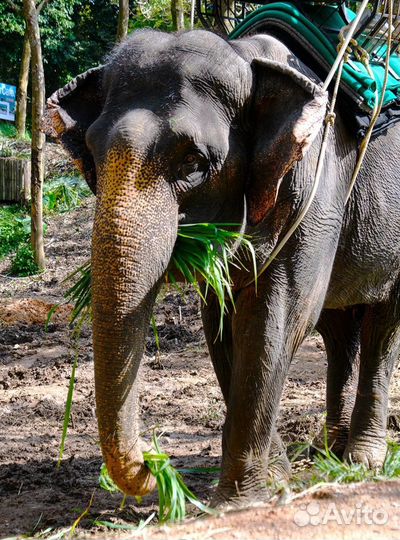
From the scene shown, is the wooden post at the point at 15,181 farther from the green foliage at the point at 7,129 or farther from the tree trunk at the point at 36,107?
the green foliage at the point at 7,129

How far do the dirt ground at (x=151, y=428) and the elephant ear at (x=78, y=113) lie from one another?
1284mm

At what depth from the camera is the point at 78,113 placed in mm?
3904

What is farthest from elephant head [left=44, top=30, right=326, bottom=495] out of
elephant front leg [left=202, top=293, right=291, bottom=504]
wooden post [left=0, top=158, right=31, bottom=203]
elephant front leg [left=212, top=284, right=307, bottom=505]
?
wooden post [left=0, top=158, right=31, bottom=203]

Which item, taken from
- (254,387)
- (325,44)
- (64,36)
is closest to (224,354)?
(254,387)

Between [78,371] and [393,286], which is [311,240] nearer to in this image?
[393,286]

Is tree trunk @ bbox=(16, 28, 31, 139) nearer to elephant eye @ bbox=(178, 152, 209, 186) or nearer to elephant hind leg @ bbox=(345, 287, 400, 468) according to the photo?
elephant hind leg @ bbox=(345, 287, 400, 468)

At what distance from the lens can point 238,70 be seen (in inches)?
145

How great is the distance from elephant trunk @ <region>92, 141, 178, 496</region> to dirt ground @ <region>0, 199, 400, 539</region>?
45 cm

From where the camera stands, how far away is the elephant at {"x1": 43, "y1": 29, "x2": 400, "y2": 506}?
3090 mm

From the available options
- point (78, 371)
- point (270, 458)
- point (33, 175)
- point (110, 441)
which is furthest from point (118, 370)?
point (33, 175)

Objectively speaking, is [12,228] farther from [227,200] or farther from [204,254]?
[204,254]

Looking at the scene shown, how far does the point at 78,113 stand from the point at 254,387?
146cm

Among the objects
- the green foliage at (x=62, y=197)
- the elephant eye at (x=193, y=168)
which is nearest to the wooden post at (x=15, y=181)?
the green foliage at (x=62, y=197)

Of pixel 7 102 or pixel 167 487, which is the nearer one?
pixel 167 487
